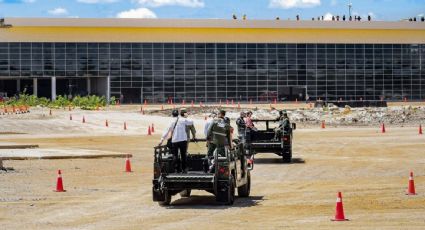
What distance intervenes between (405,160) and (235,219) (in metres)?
18.1

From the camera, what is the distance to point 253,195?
23.5m

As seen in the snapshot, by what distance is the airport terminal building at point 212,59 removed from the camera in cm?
10169

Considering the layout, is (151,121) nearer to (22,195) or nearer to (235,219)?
(22,195)

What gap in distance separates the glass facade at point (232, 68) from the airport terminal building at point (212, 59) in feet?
0.32

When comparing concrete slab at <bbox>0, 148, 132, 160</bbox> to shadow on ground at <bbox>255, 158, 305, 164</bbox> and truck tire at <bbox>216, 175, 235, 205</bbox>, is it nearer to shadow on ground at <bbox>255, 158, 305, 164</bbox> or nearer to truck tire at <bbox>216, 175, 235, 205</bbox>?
shadow on ground at <bbox>255, 158, 305, 164</bbox>

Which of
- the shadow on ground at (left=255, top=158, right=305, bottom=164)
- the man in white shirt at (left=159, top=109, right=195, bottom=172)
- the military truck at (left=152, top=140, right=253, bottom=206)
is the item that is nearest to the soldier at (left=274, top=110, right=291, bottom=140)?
the shadow on ground at (left=255, top=158, right=305, bottom=164)

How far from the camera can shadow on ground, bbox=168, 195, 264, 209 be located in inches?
833

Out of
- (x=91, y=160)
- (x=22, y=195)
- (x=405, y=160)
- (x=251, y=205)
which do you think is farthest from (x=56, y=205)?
(x=405, y=160)

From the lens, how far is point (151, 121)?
6988 cm

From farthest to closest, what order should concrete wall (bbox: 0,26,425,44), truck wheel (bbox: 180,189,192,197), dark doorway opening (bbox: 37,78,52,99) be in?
dark doorway opening (bbox: 37,78,52,99) < concrete wall (bbox: 0,26,425,44) < truck wheel (bbox: 180,189,192,197)

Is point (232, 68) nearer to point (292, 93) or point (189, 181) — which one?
point (292, 93)

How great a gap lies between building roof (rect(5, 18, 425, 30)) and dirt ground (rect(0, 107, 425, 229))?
56.6 metres

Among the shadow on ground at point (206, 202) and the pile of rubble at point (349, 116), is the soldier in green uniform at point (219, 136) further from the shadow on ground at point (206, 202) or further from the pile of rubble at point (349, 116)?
the pile of rubble at point (349, 116)

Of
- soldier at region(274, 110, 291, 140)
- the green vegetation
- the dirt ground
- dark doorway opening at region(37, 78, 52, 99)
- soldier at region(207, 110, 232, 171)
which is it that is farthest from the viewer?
dark doorway opening at region(37, 78, 52, 99)
